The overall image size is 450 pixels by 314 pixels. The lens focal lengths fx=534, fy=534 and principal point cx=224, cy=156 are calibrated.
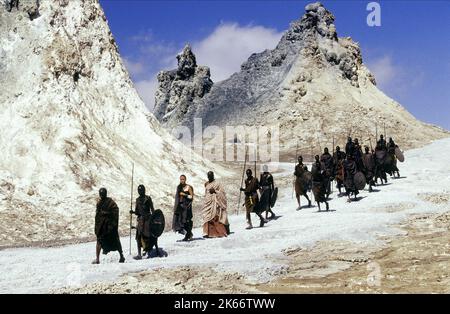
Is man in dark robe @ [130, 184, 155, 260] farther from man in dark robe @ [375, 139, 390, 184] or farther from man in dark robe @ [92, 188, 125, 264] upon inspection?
man in dark robe @ [375, 139, 390, 184]

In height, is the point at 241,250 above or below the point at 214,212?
below

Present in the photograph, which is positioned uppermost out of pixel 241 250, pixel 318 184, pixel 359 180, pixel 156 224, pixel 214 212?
pixel 359 180

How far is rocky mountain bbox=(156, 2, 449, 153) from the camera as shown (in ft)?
207

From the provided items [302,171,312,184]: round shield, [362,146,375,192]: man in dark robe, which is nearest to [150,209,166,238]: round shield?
[302,171,312,184]: round shield

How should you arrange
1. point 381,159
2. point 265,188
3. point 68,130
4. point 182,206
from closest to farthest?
point 182,206, point 265,188, point 381,159, point 68,130

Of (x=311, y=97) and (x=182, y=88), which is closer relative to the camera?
(x=311, y=97)

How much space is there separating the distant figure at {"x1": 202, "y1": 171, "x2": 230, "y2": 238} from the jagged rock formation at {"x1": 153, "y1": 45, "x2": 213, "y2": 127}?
77.4 m

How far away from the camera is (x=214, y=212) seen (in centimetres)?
1428

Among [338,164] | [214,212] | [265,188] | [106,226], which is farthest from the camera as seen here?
[338,164]

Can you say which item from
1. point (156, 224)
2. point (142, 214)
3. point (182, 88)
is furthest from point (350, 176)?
point (182, 88)

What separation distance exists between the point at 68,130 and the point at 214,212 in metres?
11.0

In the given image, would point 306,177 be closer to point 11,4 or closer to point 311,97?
point 11,4

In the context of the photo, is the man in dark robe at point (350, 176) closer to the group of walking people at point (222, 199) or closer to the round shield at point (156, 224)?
the group of walking people at point (222, 199)
